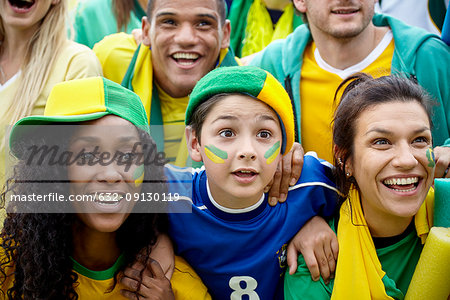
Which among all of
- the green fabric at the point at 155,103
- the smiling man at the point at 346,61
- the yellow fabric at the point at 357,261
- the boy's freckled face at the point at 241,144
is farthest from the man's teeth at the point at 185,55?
the yellow fabric at the point at 357,261

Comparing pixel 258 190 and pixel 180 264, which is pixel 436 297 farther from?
pixel 180 264

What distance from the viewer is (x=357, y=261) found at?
8.16 feet

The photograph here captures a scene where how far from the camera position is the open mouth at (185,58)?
11.4ft

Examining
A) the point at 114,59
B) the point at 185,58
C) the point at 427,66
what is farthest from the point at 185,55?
the point at 427,66

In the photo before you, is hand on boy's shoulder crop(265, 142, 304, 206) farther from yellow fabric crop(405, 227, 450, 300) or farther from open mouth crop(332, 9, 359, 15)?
open mouth crop(332, 9, 359, 15)

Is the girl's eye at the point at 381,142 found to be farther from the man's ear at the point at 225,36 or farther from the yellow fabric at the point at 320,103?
the man's ear at the point at 225,36

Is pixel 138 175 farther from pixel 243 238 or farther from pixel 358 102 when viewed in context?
pixel 358 102

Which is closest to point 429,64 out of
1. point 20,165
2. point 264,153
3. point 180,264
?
point 264,153

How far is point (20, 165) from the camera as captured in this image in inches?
99.2

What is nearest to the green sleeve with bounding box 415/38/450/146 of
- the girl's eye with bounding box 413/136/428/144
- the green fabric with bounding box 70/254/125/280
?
the girl's eye with bounding box 413/136/428/144

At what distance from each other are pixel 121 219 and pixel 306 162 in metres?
0.95

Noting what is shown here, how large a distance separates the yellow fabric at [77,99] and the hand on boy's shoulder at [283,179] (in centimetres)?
88

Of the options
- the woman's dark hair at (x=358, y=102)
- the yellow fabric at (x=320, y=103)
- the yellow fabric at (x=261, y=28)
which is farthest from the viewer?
the yellow fabric at (x=261, y=28)

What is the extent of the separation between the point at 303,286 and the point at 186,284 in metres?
0.53
